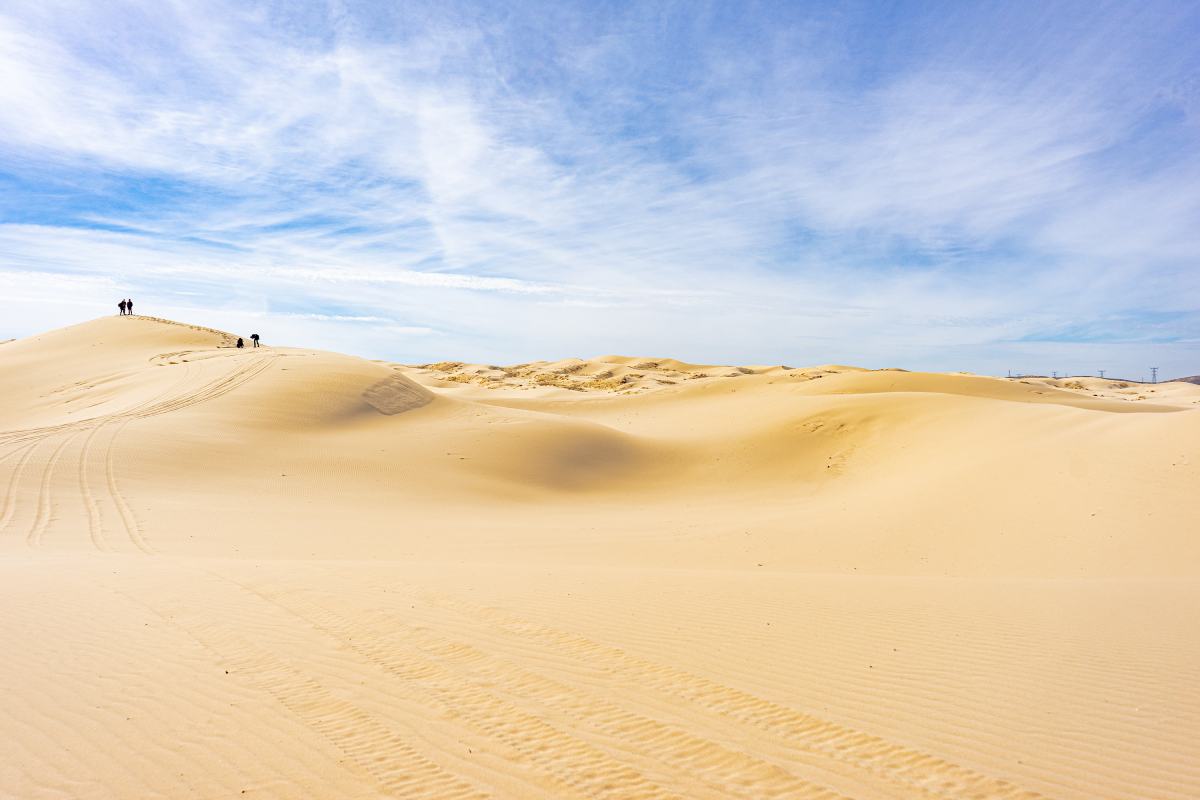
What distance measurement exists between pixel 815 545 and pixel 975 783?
8.39 m

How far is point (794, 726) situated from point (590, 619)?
8.27 feet

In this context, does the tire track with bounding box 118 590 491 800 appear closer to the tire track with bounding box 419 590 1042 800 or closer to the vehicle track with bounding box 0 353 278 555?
the tire track with bounding box 419 590 1042 800

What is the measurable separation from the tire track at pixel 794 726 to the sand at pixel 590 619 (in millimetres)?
25

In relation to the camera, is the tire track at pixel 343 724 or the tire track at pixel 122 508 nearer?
the tire track at pixel 343 724

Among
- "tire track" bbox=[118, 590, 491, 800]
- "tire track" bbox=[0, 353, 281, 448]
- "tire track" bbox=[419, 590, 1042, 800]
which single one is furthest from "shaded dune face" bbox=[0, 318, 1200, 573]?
"tire track" bbox=[419, 590, 1042, 800]

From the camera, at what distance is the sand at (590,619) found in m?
4.03

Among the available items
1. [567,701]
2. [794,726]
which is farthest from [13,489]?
[794,726]

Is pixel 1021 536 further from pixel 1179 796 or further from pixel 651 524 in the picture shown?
pixel 1179 796

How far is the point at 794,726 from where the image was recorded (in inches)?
178

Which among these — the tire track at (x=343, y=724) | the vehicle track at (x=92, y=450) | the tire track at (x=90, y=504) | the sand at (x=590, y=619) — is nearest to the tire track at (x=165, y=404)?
the vehicle track at (x=92, y=450)

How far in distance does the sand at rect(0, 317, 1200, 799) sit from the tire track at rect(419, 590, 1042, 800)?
0.02 metres

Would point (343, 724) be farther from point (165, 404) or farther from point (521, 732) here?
point (165, 404)

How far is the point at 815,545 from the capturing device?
12.1 meters

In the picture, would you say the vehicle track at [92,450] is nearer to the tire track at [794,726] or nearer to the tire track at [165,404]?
the tire track at [165,404]
